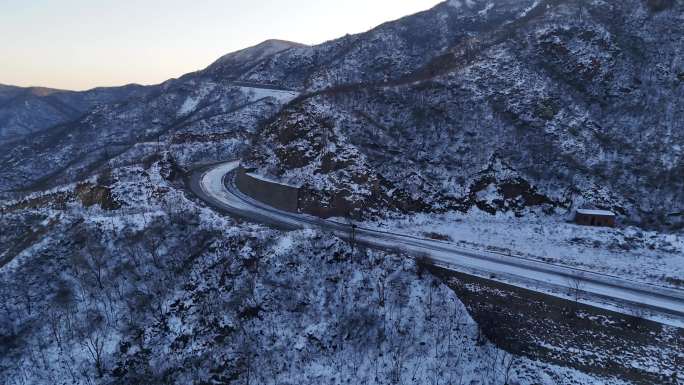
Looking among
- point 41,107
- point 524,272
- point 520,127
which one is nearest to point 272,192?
point 524,272

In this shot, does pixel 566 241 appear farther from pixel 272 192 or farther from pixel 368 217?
pixel 272 192

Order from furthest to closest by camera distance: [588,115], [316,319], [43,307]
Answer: [588,115] < [43,307] < [316,319]

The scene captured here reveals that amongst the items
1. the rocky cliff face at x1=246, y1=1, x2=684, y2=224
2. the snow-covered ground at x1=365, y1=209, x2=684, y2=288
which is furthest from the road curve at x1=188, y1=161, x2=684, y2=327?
the rocky cliff face at x1=246, y1=1, x2=684, y2=224

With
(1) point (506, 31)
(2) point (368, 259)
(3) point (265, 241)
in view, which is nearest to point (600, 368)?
(2) point (368, 259)

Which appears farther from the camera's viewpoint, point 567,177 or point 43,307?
point 567,177

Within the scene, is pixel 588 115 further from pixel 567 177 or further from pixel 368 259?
pixel 368 259

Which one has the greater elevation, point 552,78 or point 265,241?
point 552,78

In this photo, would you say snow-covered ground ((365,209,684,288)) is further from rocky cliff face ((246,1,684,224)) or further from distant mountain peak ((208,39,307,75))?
distant mountain peak ((208,39,307,75))
